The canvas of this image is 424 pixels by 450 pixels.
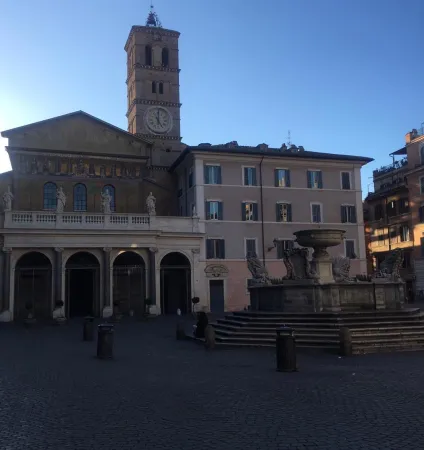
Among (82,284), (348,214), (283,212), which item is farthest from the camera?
(348,214)

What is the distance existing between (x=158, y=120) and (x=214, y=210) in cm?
2382

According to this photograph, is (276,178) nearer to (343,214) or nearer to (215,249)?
(343,214)

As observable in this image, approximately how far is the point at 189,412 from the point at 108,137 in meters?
38.6

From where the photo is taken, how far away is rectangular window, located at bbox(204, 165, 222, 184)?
42812 millimetres

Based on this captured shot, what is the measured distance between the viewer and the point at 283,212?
145 feet

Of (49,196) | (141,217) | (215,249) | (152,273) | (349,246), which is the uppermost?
(49,196)

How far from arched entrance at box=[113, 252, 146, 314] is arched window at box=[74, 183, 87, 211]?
6094 millimetres

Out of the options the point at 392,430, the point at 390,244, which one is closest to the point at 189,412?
the point at 392,430

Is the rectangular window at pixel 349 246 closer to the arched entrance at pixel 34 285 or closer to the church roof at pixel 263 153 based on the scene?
the church roof at pixel 263 153

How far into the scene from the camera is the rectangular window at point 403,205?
5443 cm

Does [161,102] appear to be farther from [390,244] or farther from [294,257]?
[294,257]

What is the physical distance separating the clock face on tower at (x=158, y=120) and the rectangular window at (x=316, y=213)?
24.1 m

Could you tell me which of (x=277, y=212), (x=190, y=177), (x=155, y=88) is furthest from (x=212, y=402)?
(x=155, y=88)

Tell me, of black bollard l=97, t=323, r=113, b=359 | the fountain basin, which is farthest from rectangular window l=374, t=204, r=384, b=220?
black bollard l=97, t=323, r=113, b=359
